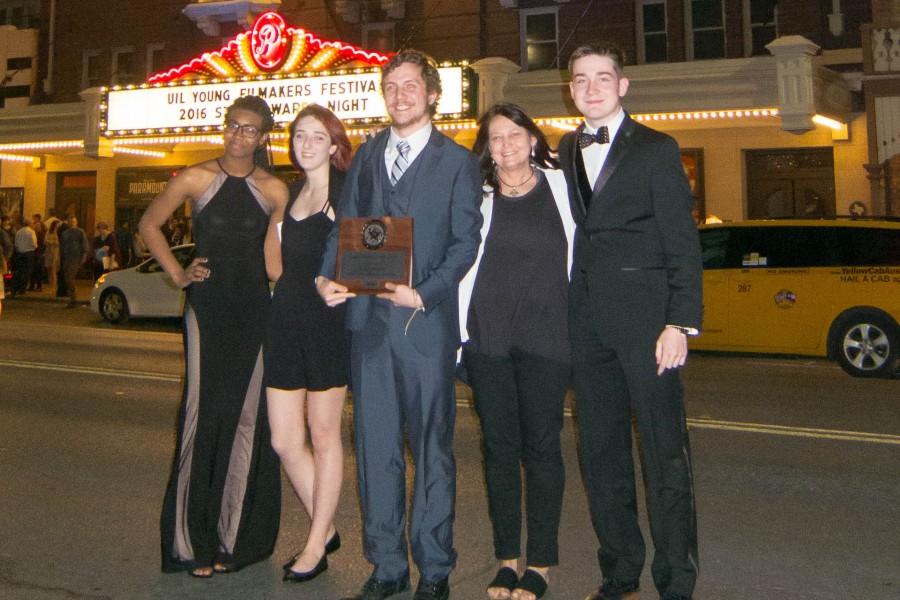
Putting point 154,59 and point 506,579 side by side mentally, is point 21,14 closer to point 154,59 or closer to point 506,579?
point 154,59

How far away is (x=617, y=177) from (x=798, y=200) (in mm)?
17718

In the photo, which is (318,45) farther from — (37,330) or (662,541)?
(662,541)

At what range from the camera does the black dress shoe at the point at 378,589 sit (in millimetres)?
3959

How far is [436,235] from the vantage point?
→ 3943 mm

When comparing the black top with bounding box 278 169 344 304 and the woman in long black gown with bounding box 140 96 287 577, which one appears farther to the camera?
the woman in long black gown with bounding box 140 96 287 577

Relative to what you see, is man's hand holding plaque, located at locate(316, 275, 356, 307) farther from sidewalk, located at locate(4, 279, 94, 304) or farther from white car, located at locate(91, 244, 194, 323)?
sidewalk, located at locate(4, 279, 94, 304)

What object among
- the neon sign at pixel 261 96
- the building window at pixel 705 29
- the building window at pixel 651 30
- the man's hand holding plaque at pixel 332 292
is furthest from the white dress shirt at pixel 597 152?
the building window at pixel 651 30

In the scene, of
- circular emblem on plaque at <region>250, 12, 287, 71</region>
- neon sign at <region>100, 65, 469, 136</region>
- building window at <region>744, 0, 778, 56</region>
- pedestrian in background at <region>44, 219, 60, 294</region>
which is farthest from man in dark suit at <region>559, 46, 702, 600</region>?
pedestrian in background at <region>44, 219, 60, 294</region>

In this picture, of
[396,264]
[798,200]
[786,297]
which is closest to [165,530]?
[396,264]

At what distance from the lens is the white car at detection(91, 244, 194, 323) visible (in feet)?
57.0

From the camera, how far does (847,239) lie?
1170 centimetres

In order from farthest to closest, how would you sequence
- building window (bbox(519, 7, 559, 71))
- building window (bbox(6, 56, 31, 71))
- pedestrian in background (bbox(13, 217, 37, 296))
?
building window (bbox(6, 56, 31, 71)), pedestrian in background (bbox(13, 217, 37, 296)), building window (bbox(519, 7, 559, 71))

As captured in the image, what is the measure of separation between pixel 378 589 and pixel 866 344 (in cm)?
892

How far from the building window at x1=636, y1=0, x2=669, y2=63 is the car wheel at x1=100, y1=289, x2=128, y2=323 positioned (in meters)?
11.6
